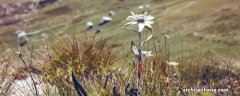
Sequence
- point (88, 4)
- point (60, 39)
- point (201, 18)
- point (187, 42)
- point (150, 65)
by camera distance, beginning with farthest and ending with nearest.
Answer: point (88, 4)
point (201, 18)
point (187, 42)
point (60, 39)
point (150, 65)

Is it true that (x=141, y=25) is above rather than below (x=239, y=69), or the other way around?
above

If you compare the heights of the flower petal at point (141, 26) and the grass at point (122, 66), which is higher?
the flower petal at point (141, 26)

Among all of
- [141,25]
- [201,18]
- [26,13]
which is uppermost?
[141,25]

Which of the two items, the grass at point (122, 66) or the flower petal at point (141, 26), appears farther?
the grass at point (122, 66)

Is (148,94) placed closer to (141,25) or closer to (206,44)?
(141,25)

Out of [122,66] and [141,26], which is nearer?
[141,26]

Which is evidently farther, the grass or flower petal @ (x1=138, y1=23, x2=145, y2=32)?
the grass

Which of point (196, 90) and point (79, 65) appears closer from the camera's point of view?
point (196, 90)

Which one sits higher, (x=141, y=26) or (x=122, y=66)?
(x=141, y=26)


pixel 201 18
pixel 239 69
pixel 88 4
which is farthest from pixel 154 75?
pixel 88 4

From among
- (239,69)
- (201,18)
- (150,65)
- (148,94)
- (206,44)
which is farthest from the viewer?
(201,18)

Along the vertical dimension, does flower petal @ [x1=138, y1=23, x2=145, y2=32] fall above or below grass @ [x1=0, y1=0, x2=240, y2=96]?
above
